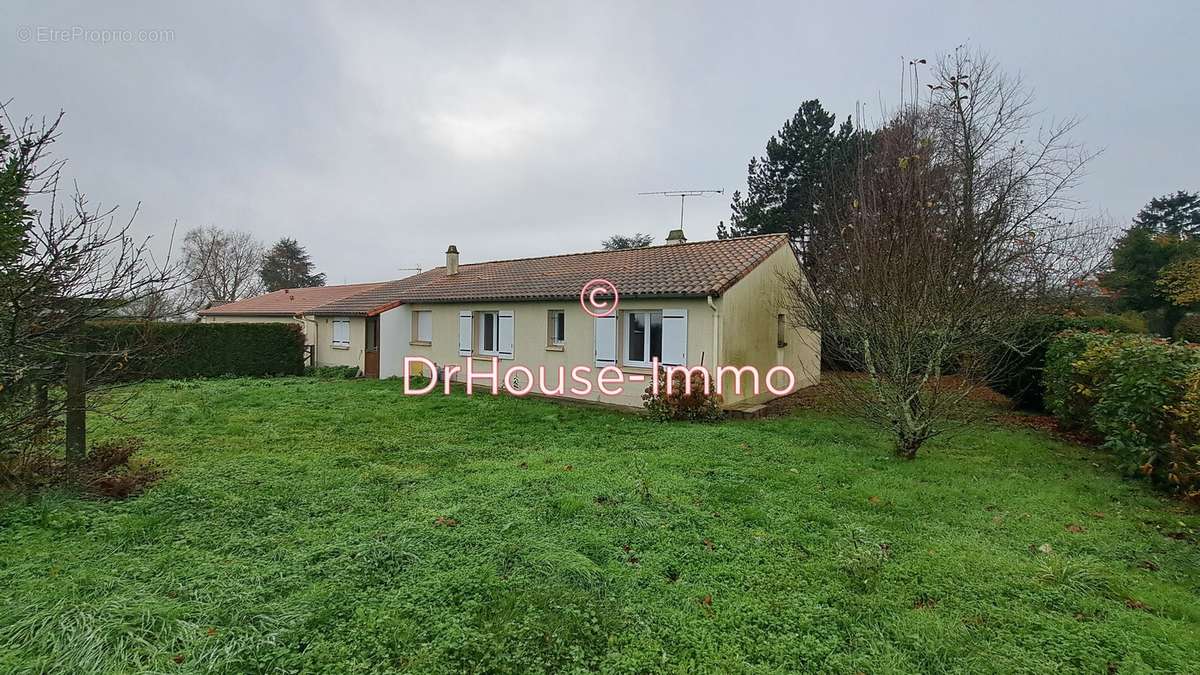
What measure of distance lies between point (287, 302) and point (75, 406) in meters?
27.6

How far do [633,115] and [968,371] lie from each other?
11.9m

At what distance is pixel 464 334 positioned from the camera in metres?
15.8

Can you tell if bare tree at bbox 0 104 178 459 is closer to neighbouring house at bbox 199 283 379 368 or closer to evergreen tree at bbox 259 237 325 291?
neighbouring house at bbox 199 283 379 368

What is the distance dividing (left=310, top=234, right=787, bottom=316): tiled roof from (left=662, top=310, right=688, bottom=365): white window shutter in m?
0.55

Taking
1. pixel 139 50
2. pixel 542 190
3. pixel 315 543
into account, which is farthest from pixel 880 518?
pixel 542 190

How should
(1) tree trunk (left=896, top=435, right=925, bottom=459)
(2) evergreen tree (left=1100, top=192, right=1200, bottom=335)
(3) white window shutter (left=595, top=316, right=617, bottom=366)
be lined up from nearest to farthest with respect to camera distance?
1. (1) tree trunk (left=896, top=435, right=925, bottom=459)
2. (3) white window shutter (left=595, top=316, right=617, bottom=366)
3. (2) evergreen tree (left=1100, top=192, right=1200, bottom=335)

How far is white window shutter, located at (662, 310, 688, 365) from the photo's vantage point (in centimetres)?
1127

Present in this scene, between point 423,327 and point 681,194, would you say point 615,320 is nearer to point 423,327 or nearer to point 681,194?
point 423,327

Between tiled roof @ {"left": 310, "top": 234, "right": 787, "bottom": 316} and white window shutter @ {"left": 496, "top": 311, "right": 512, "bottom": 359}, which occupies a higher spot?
tiled roof @ {"left": 310, "top": 234, "right": 787, "bottom": 316}

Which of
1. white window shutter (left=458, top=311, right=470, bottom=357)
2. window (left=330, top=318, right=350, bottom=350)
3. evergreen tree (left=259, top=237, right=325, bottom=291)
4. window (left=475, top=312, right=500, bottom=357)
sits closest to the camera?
window (left=475, top=312, right=500, bottom=357)

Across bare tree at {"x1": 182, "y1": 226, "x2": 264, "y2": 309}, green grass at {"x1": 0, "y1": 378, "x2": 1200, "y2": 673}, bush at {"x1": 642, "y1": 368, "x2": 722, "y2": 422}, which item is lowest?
green grass at {"x1": 0, "y1": 378, "x2": 1200, "y2": 673}

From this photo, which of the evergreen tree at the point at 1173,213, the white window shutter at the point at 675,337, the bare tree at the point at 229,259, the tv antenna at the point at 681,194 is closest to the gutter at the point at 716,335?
the white window shutter at the point at 675,337

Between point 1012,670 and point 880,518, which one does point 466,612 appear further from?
point 880,518

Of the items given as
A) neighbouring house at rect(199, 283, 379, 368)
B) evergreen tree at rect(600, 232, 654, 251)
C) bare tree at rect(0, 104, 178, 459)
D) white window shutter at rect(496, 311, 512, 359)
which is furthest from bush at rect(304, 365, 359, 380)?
evergreen tree at rect(600, 232, 654, 251)
